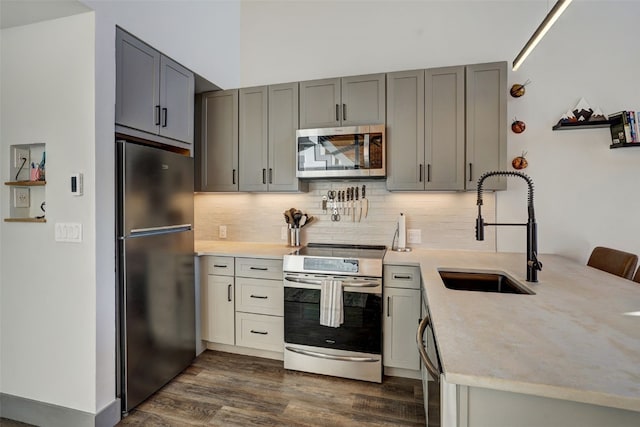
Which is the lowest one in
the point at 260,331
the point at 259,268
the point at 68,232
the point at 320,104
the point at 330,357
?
the point at 330,357

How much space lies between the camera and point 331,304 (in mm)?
2361

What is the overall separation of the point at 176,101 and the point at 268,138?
2.67ft

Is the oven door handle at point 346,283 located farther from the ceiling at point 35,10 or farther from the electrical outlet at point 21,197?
the ceiling at point 35,10

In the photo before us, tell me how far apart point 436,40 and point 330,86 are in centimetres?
110

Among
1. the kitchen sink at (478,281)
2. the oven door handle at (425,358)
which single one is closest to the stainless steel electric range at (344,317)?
the kitchen sink at (478,281)

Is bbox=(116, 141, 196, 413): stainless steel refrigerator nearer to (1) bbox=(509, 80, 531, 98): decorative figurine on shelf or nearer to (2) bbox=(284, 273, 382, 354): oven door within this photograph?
(2) bbox=(284, 273, 382, 354): oven door

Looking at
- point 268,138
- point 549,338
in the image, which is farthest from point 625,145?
point 268,138

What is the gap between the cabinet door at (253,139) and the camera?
2939mm

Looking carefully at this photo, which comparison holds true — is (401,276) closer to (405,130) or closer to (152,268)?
(405,130)

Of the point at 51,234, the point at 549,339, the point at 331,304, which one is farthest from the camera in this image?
the point at 331,304

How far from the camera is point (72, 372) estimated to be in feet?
6.10

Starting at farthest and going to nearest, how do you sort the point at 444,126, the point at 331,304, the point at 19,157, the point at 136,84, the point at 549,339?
the point at 444,126
the point at 331,304
the point at 136,84
the point at 19,157
the point at 549,339

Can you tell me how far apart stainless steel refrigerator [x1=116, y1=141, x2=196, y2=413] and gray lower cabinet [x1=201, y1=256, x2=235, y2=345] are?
191 millimetres

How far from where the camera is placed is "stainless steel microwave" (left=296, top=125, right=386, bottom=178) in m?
2.57
